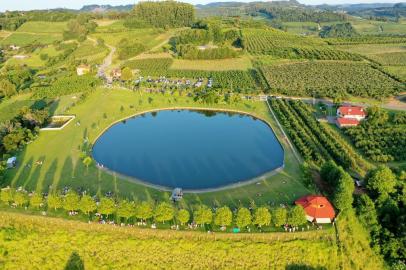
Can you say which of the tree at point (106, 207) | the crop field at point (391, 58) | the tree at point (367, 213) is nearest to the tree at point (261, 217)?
the tree at point (367, 213)

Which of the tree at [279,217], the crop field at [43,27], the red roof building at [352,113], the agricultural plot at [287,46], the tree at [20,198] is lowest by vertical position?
the tree at [279,217]

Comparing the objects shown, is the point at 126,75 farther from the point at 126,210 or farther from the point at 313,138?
the point at 126,210

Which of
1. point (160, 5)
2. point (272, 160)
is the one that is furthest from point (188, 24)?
point (272, 160)

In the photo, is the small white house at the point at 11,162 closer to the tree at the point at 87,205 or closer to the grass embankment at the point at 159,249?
the grass embankment at the point at 159,249

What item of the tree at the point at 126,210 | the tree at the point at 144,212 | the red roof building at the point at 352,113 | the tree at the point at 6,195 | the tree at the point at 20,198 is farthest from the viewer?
the red roof building at the point at 352,113

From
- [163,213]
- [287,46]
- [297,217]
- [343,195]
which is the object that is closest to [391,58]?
[287,46]

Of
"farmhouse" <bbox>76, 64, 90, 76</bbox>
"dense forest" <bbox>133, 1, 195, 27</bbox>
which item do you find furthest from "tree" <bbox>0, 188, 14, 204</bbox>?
"dense forest" <bbox>133, 1, 195, 27</bbox>
